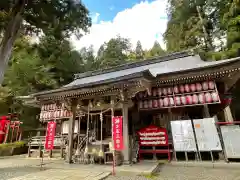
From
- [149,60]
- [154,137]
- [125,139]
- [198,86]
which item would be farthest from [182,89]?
[149,60]

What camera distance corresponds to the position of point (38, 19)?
9805 mm

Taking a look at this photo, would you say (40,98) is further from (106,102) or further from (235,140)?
(235,140)

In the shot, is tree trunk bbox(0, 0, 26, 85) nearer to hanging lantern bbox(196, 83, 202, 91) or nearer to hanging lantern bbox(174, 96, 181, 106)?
hanging lantern bbox(174, 96, 181, 106)

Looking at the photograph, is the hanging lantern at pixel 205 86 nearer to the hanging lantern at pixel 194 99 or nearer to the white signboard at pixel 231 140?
the hanging lantern at pixel 194 99

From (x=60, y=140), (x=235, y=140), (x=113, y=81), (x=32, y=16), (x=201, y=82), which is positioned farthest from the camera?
(x=60, y=140)

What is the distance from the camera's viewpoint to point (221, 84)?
7.75m

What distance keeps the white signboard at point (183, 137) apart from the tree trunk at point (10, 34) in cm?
903

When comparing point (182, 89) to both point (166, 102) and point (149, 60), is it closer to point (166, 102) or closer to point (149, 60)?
point (166, 102)

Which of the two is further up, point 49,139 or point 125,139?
point 49,139

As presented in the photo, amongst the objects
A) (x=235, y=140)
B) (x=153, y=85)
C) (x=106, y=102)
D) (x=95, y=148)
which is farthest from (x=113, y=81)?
(x=235, y=140)

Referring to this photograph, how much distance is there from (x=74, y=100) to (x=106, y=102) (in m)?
1.72

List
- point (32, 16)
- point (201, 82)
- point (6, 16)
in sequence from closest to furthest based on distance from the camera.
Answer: point (201, 82)
point (6, 16)
point (32, 16)

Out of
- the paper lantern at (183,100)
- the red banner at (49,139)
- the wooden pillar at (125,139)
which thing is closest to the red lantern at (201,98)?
the paper lantern at (183,100)

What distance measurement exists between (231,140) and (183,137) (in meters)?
1.78
